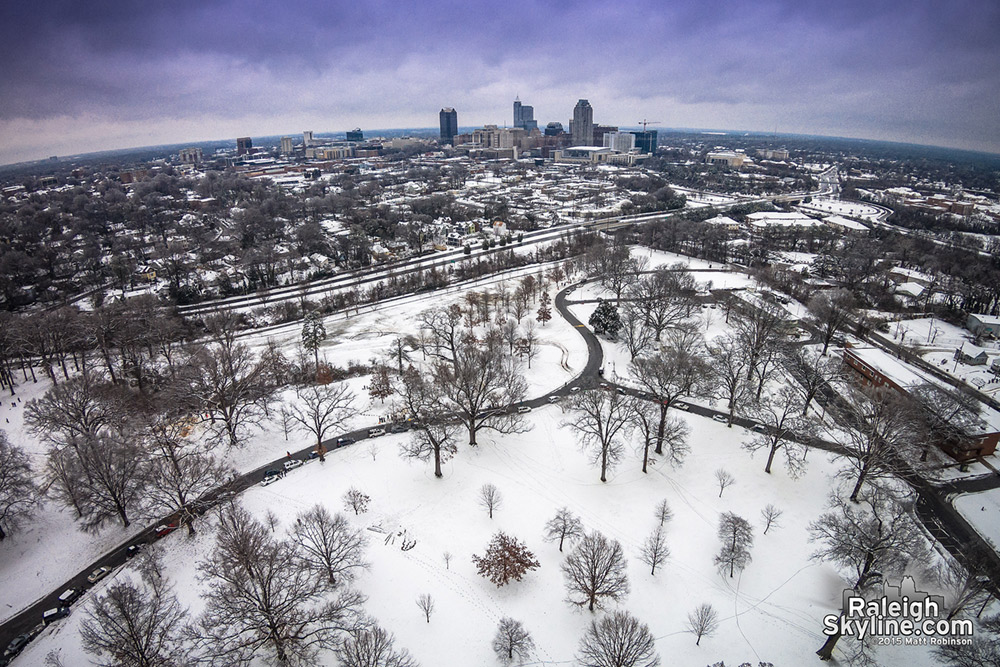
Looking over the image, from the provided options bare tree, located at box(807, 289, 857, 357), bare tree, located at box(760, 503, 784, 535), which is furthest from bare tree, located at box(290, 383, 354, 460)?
bare tree, located at box(807, 289, 857, 357)

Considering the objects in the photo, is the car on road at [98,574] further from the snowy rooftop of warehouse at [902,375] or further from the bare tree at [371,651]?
the snowy rooftop of warehouse at [902,375]

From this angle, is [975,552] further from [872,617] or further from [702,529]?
[702,529]

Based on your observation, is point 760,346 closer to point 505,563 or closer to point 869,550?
point 869,550

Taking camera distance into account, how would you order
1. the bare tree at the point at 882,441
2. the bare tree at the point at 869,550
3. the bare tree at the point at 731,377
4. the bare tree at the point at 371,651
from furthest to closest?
the bare tree at the point at 731,377 < the bare tree at the point at 882,441 < the bare tree at the point at 869,550 < the bare tree at the point at 371,651

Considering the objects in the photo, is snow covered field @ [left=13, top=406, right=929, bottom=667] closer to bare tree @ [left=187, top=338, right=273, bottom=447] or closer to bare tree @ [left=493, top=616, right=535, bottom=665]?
bare tree @ [left=493, top=616, right=535, bottom=665]

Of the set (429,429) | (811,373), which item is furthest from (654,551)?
(811,373)

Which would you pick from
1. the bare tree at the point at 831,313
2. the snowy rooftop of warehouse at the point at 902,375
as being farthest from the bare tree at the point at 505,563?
the bare tree at the point at 831,313

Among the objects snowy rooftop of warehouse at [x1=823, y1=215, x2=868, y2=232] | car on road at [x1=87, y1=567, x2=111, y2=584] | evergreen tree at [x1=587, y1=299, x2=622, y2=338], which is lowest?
car on road at [x1=87, y1=567, x2=111, y2=584]
